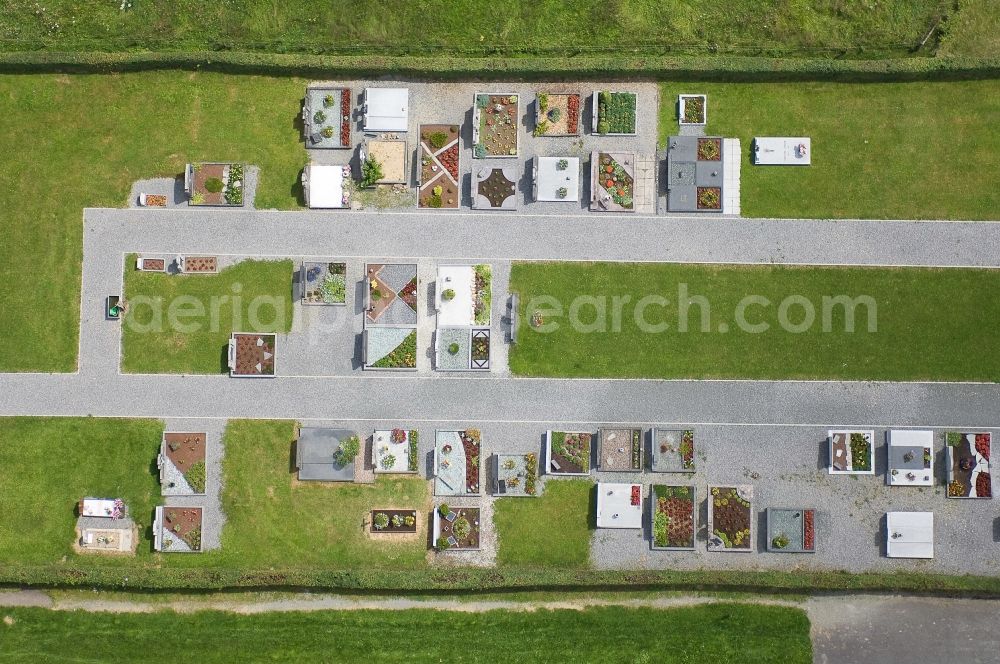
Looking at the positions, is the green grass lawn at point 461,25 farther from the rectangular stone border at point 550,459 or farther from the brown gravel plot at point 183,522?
the brown gravel plot at point 183,522

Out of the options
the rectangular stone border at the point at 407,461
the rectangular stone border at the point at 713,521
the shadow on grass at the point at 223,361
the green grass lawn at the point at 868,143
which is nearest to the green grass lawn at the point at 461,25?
the green grass lawn at the point at 868,143

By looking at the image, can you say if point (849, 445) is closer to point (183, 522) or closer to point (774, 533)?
point (774, 533)

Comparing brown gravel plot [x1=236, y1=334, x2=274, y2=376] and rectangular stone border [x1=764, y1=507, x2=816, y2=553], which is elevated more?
brown gravel plot [x1=236, y1=334, x2=274, y2=376]

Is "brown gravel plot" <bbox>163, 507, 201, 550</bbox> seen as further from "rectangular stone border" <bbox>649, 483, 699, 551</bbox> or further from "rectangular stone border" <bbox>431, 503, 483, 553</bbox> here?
"rectangular stone border" <bbox>649, 483, 699, 551</bbox>

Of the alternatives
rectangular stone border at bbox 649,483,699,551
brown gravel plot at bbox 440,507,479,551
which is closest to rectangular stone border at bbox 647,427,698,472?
rectangular stone border at bbox 649,483,699,551

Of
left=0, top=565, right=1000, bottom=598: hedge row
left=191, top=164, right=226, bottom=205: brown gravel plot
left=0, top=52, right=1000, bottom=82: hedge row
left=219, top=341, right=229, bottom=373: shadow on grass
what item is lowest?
left=0, top=565, right=1000, bottom=598: hedge row

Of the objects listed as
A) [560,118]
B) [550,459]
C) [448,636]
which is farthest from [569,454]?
[560,118]
